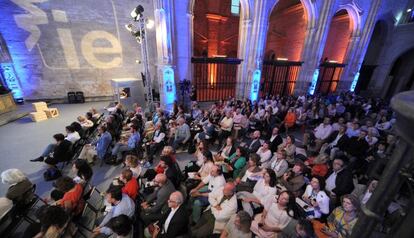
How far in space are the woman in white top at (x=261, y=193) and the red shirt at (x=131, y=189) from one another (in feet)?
5.77

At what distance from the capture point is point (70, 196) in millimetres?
2672

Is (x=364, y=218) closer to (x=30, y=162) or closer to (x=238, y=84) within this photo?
(x=30, y=162)

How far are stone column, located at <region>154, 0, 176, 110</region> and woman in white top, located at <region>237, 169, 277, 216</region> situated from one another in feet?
22.6

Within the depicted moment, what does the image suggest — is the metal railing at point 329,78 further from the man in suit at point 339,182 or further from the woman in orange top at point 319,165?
the man in suit at point 339,182

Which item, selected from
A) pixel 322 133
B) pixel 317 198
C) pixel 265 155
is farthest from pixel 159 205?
pixel 322 133

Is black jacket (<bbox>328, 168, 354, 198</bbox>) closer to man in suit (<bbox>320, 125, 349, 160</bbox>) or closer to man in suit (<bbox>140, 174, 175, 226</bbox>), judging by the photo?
man in suit (<bbox>320, 125, 349, 160</bbox>)

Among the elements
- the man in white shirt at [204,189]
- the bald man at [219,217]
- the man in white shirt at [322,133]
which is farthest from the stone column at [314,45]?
the bald man at [219,217]

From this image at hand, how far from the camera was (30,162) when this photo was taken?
4.91 m

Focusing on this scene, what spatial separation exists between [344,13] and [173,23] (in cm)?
1382

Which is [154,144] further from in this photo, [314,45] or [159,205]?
[314,45]

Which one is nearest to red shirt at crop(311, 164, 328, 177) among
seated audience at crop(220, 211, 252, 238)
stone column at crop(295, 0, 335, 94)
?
seated audience at crop(220, 211, 252, 238)

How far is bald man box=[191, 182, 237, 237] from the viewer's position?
252 cm

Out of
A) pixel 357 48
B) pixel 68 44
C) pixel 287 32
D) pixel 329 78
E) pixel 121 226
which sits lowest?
pixel 121 226

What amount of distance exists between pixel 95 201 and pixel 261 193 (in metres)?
2.96
